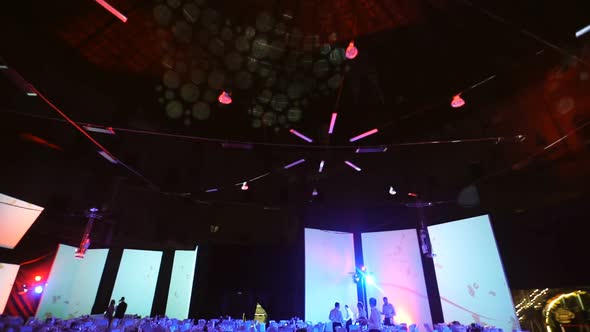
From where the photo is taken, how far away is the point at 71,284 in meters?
9.84

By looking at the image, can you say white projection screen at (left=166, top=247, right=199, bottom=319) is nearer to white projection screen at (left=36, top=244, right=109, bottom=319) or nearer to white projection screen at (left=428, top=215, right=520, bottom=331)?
white projection screen at (left=36, top=244, right=109, bottom=319)

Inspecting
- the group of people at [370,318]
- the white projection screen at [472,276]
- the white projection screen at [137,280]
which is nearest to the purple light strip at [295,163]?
the group of people at [370,318]

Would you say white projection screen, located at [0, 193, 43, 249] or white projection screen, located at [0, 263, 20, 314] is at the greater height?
white projection screen, located at [0, 193, 43, 249]

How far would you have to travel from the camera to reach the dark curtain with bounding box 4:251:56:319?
7.98 m

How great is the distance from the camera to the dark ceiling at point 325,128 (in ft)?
17.4

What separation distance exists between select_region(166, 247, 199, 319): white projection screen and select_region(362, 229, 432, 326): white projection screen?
589cm

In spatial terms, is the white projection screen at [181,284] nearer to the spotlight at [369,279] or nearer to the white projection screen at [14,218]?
the white projection screen at [14,218]

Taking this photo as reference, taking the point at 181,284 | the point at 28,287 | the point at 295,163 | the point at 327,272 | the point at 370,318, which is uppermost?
the point at 295,163

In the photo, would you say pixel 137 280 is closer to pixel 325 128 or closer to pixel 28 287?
pixel 28 287

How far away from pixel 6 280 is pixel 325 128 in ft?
30.0

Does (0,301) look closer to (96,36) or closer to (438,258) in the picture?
(96,36)

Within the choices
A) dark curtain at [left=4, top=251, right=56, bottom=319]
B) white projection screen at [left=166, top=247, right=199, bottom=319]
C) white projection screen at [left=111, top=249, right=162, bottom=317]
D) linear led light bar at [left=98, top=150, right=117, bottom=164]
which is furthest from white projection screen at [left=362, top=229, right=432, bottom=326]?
dark curtain at [left=4, top=251, right=56, bottom=319]

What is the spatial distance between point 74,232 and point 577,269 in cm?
1251

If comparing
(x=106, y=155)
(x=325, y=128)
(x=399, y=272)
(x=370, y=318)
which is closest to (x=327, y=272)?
(x=399, y=272)
